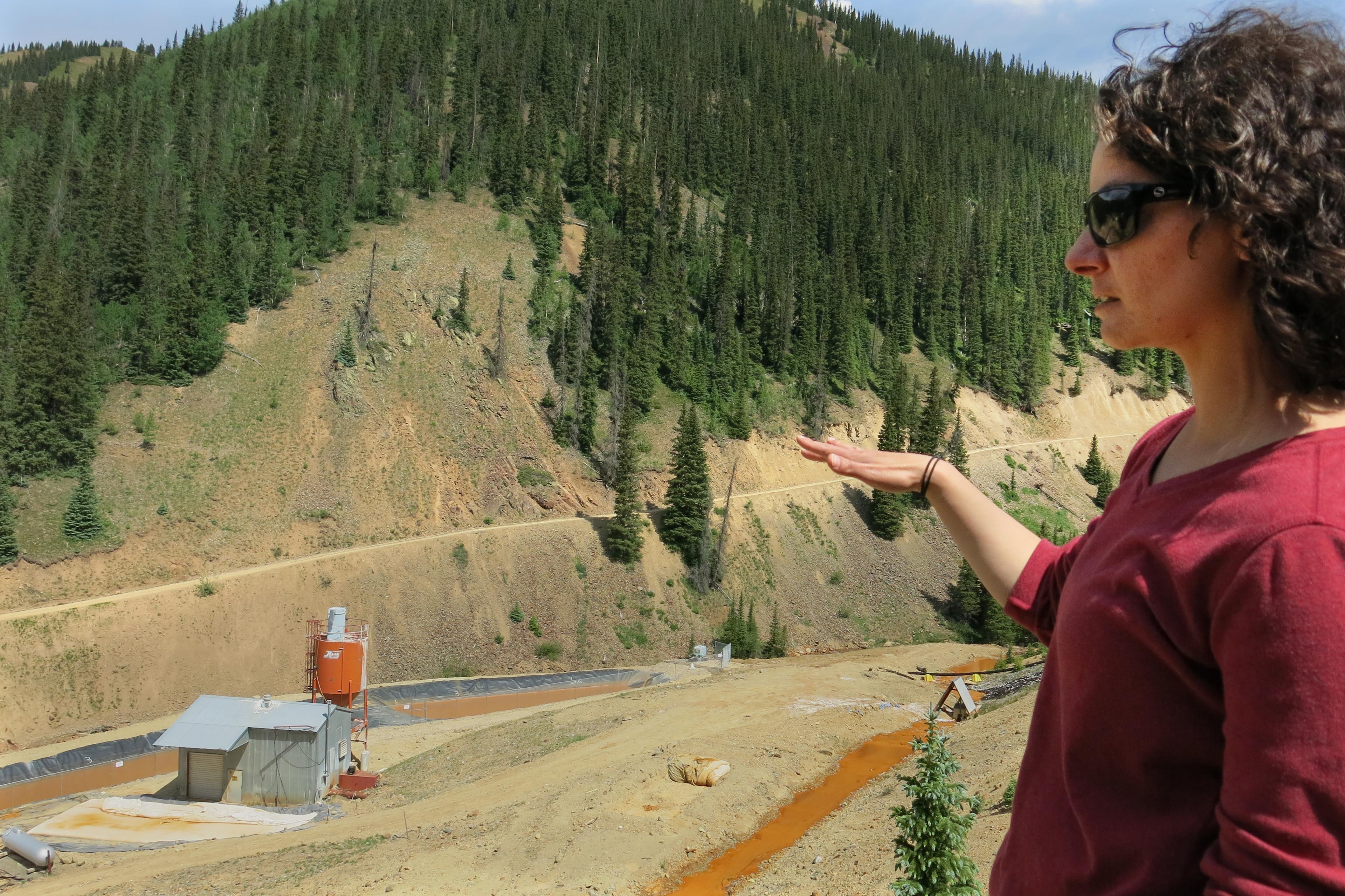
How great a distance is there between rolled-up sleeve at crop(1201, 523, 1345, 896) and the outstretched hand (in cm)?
132

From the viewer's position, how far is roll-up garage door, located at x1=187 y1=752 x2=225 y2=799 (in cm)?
2844

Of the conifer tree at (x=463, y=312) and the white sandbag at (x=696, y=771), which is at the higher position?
the conifer tree at (x=463, y=312)

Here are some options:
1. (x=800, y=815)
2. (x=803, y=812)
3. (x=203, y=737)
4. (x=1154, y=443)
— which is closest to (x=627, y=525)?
(x=203, y=737)

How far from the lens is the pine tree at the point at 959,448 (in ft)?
219

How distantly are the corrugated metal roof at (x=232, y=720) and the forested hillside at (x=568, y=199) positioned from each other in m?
24.5

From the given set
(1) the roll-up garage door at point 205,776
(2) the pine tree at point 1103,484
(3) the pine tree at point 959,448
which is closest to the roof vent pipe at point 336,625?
Result: (1) the roll-up garage door at point 205,776

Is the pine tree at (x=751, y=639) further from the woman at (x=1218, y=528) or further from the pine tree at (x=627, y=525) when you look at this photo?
the woman at (x=1218, y=528)

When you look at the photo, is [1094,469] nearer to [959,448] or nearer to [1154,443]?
[959,448]

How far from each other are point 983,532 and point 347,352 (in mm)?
59863

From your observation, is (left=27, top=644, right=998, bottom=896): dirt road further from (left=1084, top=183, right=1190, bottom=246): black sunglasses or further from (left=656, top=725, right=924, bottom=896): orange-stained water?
(left=1084, top=183, right=1190, bottom=246): black sunglasses

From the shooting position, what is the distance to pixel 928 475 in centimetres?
280

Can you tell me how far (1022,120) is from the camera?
140750 millimetres

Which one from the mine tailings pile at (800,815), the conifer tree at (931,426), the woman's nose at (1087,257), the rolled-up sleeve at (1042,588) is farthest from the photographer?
the conifer tree at (931,426)

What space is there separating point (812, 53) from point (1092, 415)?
75.1 metres
